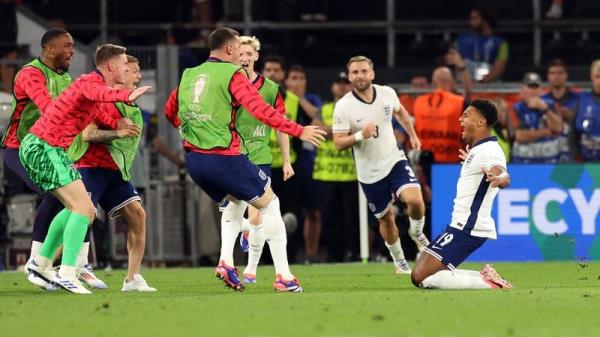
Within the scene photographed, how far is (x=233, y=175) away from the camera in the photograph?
1428 centimetres

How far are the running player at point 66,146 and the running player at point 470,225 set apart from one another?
3062 millimetres

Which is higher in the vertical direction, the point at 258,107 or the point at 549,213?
the point at 258,107

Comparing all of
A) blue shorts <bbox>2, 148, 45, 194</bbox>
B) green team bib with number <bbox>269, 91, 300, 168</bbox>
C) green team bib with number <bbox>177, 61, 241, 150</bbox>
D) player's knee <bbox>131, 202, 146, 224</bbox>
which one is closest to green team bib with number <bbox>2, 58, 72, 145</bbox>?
blue shorts <bbox>2, 148, 45, 194</bbox>

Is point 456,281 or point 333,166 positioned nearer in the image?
point 456,281

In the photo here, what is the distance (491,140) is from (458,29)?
10.8 metres

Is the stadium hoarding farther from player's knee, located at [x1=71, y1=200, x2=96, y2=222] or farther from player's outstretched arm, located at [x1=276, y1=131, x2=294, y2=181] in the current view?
player's knee, located at [x1=71, y1=200, x2=96, y2=222]

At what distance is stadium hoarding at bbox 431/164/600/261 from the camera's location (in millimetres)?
21516

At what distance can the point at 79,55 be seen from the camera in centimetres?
2230

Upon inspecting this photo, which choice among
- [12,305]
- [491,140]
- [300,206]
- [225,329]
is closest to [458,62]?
[300,206]

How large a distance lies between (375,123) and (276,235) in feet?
13.5

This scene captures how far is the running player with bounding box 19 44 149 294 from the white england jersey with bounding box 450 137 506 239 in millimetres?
3180

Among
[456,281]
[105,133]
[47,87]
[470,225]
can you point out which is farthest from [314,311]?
[47,87]

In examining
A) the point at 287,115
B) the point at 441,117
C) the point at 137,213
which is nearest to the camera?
the point at 137,213

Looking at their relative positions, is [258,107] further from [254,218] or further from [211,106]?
[254,218]
